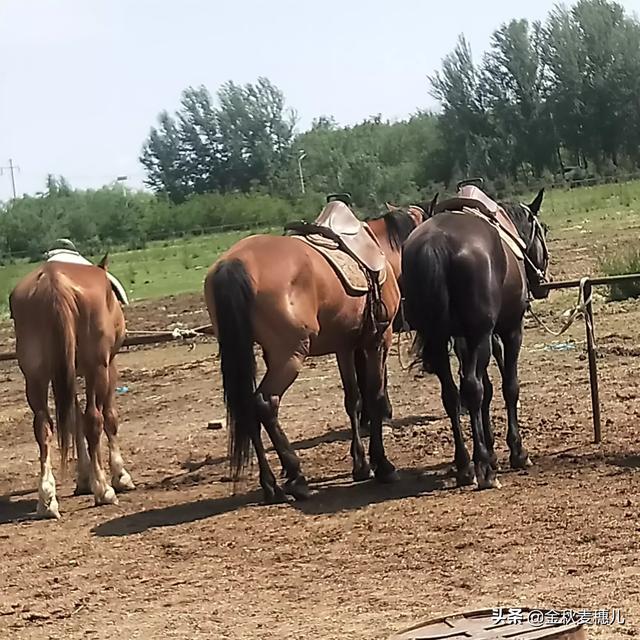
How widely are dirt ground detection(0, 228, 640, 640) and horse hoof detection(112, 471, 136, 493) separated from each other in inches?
5.5

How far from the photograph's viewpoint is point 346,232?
321 inches

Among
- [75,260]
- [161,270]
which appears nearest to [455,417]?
[75,260]

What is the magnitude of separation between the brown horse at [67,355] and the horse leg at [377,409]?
6.13 ft

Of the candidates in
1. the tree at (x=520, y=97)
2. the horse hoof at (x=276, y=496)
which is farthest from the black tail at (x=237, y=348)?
the tree at (x=520, y=97)

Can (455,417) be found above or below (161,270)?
below

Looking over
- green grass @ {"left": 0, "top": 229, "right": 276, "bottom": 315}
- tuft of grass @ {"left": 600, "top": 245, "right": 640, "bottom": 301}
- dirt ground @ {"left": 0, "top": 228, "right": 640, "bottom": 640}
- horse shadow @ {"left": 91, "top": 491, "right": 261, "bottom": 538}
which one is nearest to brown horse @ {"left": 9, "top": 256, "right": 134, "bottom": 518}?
dirt ground @ {"left": 0, "top": 228, "right": 640, "bottom": 640}

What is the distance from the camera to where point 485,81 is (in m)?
53.5

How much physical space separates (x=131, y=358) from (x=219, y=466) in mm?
7411

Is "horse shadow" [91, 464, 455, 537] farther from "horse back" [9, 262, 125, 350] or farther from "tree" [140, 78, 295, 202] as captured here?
"tree" [140, 78, 295, 202]

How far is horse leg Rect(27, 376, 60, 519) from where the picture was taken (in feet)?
24.6

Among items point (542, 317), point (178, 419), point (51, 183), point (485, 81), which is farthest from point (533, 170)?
point (178, 419)

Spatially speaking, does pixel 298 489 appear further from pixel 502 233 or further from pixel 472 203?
pixel 472 203

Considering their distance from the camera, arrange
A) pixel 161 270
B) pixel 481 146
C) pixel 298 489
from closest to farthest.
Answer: pixel 298 489 < pixel 161 270 < pixel 481 146

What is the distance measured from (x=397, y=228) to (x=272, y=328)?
8.07 feet
